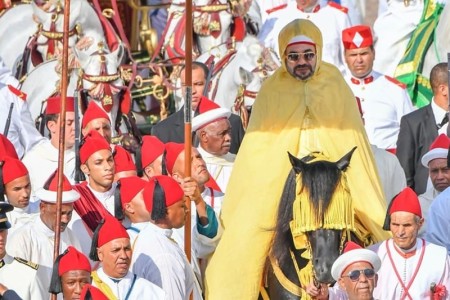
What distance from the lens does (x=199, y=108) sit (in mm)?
19922

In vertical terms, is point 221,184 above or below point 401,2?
below

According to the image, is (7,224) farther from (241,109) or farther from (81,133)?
(241,109)

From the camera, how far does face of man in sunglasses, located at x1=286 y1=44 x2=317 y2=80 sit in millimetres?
17562

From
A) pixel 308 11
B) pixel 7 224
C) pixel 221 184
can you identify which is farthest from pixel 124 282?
pixel 308 11

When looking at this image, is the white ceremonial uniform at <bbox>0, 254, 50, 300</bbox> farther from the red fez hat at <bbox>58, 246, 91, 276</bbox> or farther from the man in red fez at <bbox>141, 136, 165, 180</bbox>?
the man in red fez at <bbox>141, 136, 165, 180</bbox>

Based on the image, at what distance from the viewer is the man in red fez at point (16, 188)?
18234 millimetres

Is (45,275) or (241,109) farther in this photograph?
(241,109)

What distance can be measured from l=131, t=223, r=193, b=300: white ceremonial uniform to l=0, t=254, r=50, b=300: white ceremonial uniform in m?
0.66

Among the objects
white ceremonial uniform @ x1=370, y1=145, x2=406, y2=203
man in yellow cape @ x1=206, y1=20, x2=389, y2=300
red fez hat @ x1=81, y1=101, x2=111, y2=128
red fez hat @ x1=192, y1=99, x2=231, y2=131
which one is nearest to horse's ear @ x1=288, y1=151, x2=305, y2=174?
man in yellow cape @ x1=206, y1=20, x2=389, y2=300

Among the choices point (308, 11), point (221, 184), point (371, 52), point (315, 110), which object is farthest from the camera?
point (308, 11)

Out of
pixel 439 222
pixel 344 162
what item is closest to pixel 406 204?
pixel 344 162

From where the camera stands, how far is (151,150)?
62.8 ft

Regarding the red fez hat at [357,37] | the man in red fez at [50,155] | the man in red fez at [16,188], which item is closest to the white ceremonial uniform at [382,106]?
the red fez hat at [357,37]

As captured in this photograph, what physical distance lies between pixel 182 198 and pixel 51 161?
3.69 metres
